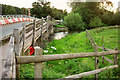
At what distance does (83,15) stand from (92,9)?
141 inches

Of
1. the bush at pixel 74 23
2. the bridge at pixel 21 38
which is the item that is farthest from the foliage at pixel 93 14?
the bridge at pixel 21 38

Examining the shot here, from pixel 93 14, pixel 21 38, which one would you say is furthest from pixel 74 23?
pixel 21 38

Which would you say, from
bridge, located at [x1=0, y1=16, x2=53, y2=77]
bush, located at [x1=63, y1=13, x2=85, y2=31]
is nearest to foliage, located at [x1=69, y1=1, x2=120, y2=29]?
bush, located at [x1=63, y1=13, x2=85, y2=31]

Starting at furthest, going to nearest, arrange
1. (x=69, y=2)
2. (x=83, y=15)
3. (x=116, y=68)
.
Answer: (x=69, y=2), (x=83, y=15), (x=116, y=68)

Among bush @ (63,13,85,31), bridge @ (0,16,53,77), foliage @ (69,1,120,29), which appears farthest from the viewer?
foliage @ (69,1,120,29)

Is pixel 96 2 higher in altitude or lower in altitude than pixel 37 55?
higher

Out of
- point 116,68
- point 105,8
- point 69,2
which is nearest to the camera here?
point 116,68

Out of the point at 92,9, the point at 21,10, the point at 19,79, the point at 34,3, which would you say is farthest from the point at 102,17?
the point at 19,79

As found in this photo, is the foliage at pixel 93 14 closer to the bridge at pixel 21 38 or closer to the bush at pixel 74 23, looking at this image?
the bush at pixel 74 23

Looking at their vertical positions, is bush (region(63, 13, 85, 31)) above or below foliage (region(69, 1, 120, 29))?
below

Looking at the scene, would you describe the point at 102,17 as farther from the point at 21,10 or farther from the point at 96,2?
the point at 21,10

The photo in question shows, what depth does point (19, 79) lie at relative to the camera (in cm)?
364

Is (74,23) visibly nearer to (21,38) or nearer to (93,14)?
(93,14)

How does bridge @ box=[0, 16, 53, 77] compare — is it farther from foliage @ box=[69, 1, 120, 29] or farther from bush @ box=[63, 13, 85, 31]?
foliage @ box=[69, 1, 120, 29]
